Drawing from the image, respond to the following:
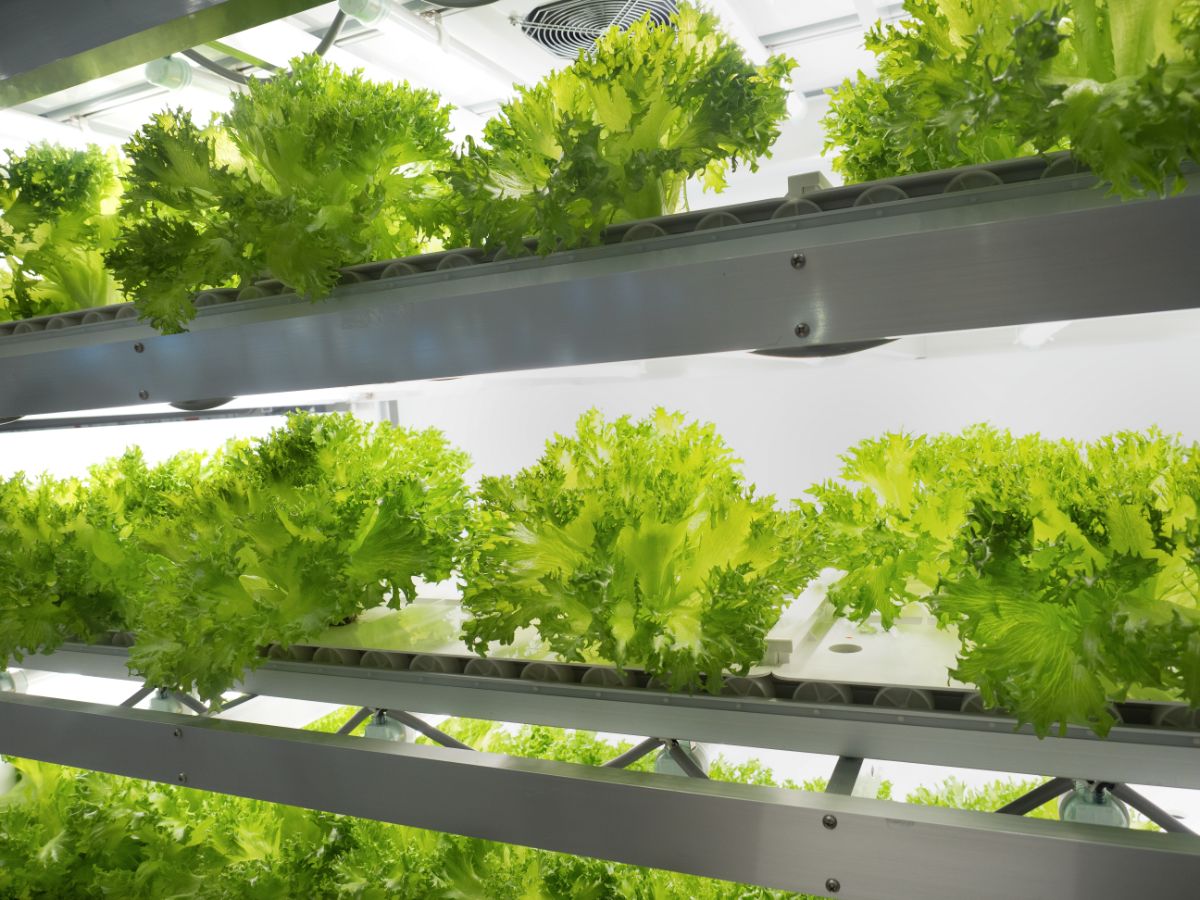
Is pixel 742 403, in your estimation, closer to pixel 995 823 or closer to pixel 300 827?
pixel 300 827

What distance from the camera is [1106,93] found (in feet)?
2.00

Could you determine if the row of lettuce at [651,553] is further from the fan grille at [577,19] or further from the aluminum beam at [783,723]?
the fan grille at [577,19]

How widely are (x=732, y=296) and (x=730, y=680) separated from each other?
0.37 metres

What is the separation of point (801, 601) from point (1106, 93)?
0.67 meters

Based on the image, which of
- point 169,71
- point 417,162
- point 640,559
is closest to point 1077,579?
point 640,559

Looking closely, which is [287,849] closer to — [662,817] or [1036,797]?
[662,817]

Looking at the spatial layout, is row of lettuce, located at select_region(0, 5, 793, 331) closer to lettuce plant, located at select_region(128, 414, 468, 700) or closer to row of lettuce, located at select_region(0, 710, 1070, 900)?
lettuce plant, located at select_region(128, 414, 468, 700)

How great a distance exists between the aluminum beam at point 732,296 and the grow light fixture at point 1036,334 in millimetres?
163

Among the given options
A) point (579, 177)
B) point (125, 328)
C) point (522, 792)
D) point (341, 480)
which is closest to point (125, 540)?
point (125, 328)

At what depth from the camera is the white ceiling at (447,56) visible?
4.85ft

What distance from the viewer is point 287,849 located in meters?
1.27

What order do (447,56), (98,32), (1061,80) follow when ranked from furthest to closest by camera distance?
(447,56), (98,32), (1061,80)

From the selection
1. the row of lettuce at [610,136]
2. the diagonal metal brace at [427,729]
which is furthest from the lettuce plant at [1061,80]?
the diagonal metal brace at [427,729]

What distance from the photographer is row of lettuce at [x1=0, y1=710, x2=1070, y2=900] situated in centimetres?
109
